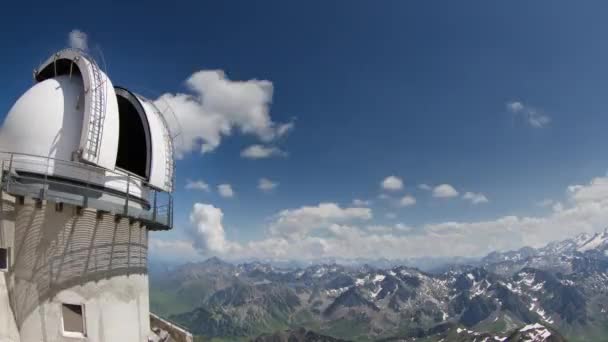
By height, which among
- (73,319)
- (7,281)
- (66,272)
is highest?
(66,272)

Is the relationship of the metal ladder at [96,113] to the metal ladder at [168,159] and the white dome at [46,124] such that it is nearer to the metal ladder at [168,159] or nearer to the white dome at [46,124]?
the white dome at [46,124]

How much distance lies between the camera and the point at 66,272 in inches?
755

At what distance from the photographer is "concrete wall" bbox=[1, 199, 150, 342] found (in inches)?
730

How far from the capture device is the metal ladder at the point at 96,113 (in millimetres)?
20047

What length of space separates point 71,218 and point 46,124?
4738mm

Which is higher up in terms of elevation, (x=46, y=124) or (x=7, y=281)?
(x=46, y=124)

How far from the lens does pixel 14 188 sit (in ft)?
60.6

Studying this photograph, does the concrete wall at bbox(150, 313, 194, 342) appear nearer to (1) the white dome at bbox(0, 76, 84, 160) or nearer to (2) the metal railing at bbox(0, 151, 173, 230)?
(2) the metal railing at bbox(0, 151, 173, 230)

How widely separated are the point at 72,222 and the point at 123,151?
7951mm

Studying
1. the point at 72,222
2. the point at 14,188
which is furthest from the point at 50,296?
the point at 14,188

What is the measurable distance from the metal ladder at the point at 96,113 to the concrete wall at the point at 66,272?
9.51ft

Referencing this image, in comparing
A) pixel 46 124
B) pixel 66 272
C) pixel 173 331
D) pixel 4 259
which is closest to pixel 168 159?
pixel 46 124

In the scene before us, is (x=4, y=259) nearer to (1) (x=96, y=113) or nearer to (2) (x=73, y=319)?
(2) (x=73, y=319)

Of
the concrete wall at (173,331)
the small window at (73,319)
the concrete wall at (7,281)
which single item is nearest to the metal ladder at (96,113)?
the concrete wall at (7,281)
